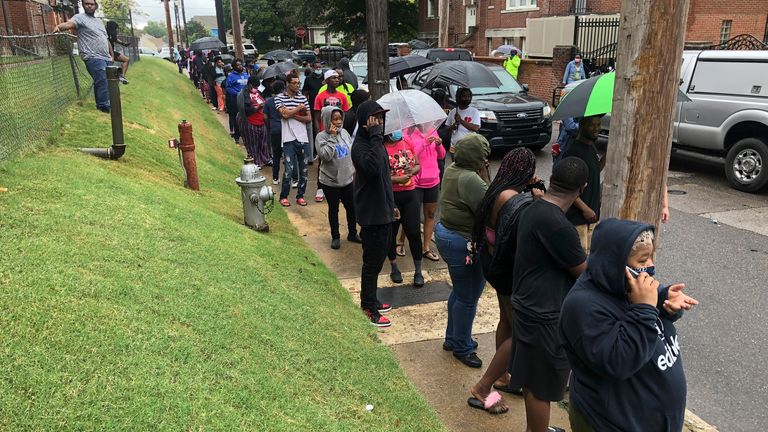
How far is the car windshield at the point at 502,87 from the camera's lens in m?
13.1

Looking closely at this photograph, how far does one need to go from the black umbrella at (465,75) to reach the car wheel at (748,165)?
562 cm

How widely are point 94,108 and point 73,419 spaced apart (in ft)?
27.6

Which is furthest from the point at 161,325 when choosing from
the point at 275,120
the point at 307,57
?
the point at 307,57

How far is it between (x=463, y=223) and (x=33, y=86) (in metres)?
5.83

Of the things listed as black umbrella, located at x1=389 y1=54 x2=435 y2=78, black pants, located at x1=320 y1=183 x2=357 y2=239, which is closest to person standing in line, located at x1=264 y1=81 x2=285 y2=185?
black pants, located at x1=320 y1=183 x2=357 y2=239

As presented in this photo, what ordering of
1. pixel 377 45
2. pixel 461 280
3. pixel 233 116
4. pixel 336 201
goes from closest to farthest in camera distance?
Result: pixel 461 280 < pixel 336 201 < pixel 377 45 < pixel 233 116

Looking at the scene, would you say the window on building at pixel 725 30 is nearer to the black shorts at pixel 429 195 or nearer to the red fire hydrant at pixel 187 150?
the black shorts at pixel 429 195

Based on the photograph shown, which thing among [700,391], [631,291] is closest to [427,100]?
[700,391]

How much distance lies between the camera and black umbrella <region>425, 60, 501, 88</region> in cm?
1327

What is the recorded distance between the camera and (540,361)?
10.4 feet

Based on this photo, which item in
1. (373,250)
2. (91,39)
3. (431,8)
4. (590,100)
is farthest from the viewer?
(431,8)

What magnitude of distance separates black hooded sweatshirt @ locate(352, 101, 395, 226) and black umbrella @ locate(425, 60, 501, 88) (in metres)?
8.68

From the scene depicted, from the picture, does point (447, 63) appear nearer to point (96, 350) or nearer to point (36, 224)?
point (36, 224)

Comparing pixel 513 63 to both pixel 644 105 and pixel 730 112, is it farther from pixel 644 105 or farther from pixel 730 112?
pixel 644 105
